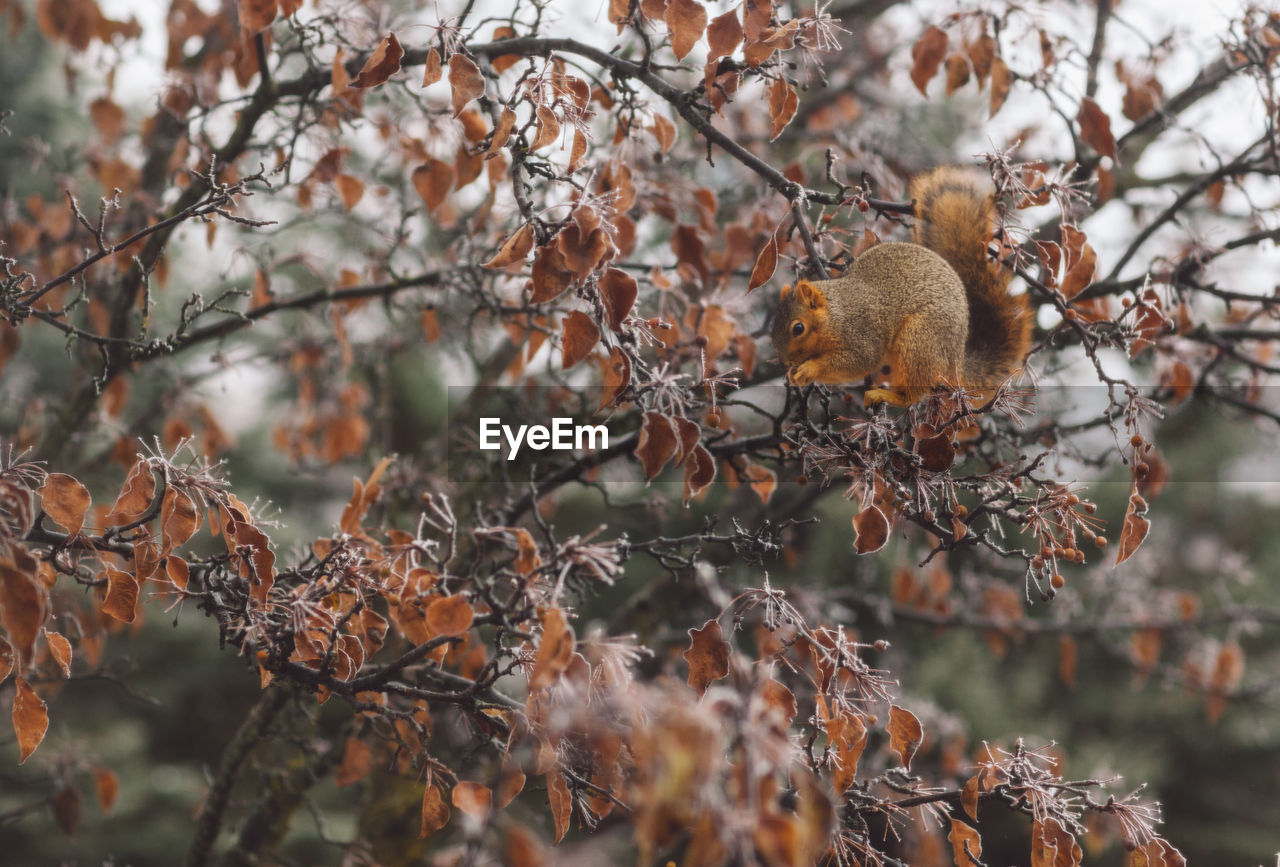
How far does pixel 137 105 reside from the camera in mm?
5551

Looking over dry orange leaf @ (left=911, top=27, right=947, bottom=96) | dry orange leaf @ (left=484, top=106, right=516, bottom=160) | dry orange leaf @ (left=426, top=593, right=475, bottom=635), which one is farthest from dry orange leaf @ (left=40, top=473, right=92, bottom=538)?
dry orange leaf @ (left=911, top=27, right=947, bottom=96)

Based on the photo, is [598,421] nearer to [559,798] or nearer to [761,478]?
[761,478]

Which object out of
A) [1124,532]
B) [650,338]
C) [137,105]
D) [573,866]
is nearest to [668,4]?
[650,338]

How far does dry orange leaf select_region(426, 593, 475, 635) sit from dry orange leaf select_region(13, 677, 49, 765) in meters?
0.54

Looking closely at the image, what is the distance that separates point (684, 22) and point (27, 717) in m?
1.30

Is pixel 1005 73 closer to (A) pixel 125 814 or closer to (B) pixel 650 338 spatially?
(B) pixel 650 338

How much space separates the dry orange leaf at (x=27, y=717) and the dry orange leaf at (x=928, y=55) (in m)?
1.88

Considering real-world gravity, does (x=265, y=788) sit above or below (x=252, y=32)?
below

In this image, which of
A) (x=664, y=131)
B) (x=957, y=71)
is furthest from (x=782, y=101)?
(x=957, y=71)

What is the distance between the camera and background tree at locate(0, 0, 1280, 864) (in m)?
1.12

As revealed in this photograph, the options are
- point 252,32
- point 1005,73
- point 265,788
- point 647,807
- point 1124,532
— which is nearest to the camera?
point 647,807

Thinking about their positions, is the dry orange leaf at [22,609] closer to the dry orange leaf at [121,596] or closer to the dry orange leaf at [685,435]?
the dry orange leaf at [121,596]

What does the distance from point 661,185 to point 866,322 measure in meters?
0.89

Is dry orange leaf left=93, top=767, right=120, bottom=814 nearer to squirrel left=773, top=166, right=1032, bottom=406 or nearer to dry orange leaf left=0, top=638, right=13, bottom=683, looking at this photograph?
dry orange leaf left=0, top=638, right=13, bottom=683
